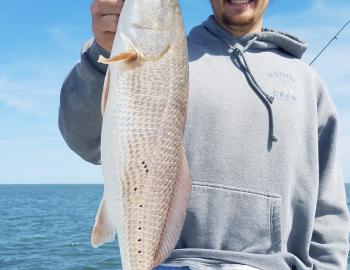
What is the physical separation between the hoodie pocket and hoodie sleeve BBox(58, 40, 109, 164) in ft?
2.03

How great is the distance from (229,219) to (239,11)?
129cm

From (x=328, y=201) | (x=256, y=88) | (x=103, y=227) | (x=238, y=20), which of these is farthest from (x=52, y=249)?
(x=103, y=227)

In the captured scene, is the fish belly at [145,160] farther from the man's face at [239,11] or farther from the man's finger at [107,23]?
the man's face at [239,11]

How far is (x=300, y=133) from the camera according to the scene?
327cm

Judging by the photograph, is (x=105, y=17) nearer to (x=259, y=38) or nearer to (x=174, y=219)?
(x=174, y=219)

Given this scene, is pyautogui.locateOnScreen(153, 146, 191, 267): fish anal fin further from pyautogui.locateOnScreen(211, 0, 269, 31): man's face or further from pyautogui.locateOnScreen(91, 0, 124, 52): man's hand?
pyautogui.locateOnScreen(211, 0, 269, 31): man's face

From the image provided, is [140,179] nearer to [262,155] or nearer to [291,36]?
[262,155]

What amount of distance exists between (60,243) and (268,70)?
76.4 feet

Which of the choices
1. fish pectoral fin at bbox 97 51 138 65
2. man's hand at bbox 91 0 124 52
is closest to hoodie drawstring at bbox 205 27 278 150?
man's hand at bbox 91 0 124 52

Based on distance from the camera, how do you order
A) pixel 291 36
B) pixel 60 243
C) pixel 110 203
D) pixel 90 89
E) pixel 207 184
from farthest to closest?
1. pixel 60 243
2. pixel 291 36
3. pixel 207 184
4. pixel 90 89
5. pixel 110 203

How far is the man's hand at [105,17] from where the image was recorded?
240 centimetres

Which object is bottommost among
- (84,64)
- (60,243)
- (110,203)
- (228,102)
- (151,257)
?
(60,243)

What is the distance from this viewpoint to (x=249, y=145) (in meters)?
3.09

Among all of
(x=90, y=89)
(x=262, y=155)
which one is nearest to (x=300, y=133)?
(x=262, y=155)
